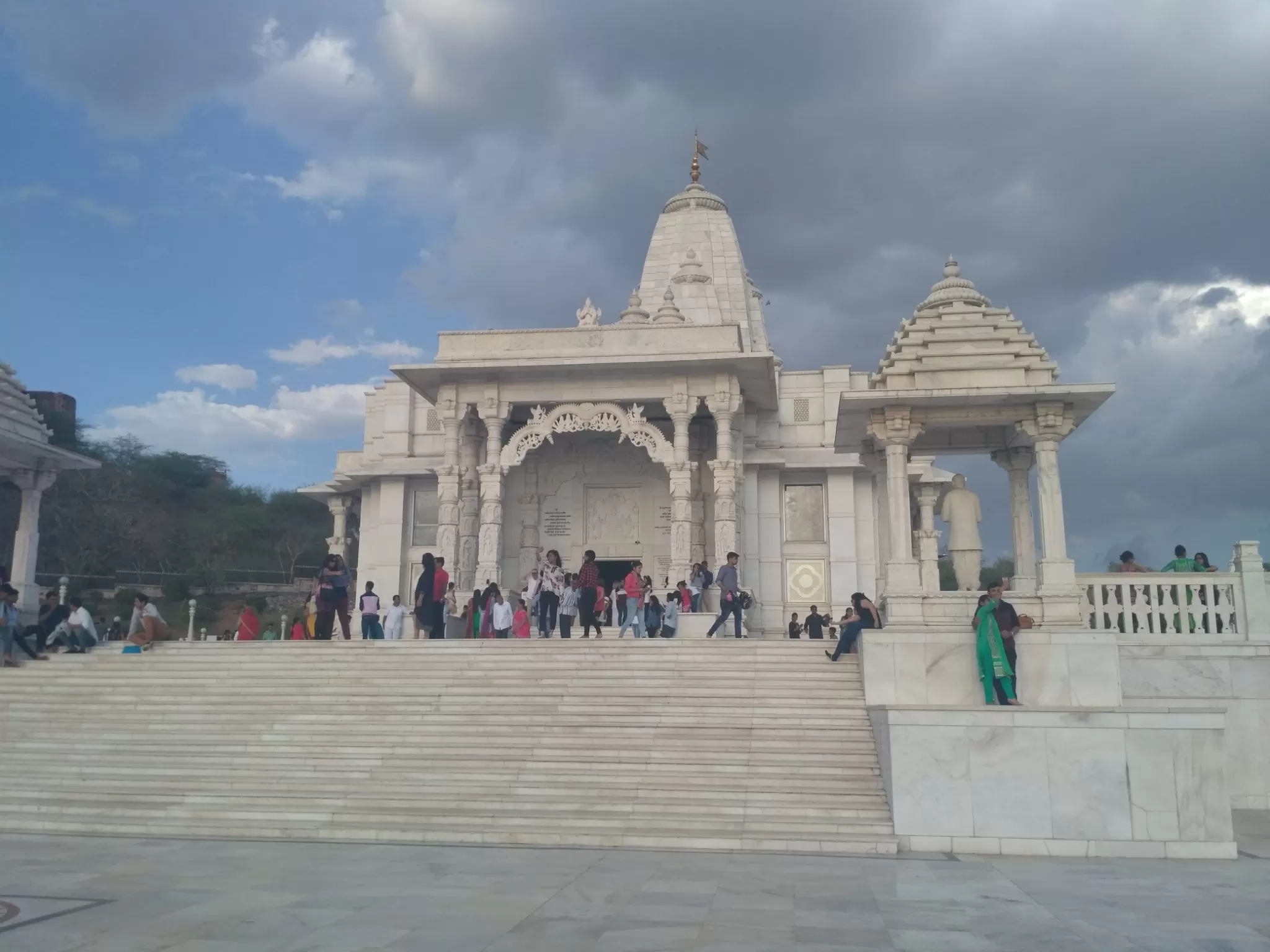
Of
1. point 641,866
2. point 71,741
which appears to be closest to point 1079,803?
point 641,866

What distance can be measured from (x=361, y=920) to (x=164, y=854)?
3389mm

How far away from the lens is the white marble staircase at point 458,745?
9539mm

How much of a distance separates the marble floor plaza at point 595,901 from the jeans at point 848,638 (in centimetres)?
434

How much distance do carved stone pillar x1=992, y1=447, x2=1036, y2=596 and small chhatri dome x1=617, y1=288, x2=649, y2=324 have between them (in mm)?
11958

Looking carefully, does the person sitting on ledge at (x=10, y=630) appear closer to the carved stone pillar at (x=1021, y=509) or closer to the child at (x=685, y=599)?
the child at (x=685, y=599)

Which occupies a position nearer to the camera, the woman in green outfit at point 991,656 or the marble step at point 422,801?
the marble step at point 422,801

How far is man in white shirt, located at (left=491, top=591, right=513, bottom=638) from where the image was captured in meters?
16.8

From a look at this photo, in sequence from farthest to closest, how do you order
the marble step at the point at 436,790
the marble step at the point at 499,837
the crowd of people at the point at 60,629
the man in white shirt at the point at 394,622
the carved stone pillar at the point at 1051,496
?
the man in white shirt at the point at 394,622
the crowd of people at the point at 60,629
the carved stone pillar at the point at 1051,496
the marble step at the point at 436,790
the marble step at the point at 499,837

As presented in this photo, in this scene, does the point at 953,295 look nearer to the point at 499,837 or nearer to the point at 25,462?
the point at 499,837

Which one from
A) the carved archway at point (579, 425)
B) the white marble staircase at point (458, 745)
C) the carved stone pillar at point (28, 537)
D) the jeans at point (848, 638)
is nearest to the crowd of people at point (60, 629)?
the white marble staircase at point (458, 745)

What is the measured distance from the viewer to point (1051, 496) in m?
13.2

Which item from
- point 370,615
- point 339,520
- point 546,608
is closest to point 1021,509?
point 546,608

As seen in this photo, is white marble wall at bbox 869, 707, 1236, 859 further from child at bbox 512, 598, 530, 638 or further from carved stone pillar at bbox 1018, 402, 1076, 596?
child at bbox 512, 598, 530, 638

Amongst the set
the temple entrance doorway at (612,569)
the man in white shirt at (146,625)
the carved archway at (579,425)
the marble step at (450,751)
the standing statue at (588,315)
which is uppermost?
the standing statue at (588,315)
